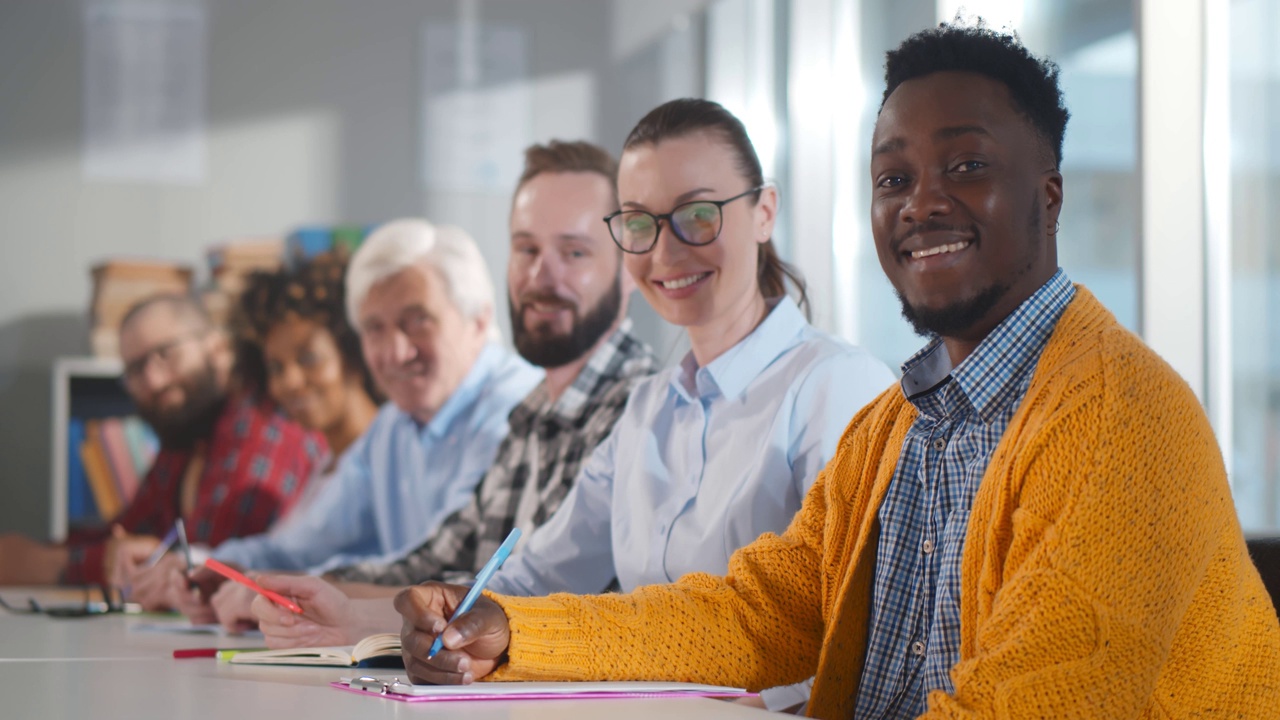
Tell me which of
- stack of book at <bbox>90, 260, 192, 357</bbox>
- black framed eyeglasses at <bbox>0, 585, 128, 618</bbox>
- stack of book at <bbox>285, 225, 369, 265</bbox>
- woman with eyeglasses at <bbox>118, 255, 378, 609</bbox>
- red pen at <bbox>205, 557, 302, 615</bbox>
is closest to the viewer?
red pen at <bbox>205, 557, 302, 615</bbox>

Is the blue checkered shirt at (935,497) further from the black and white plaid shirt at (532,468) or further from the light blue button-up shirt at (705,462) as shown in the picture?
the black and white plaid shirt at (532,468)

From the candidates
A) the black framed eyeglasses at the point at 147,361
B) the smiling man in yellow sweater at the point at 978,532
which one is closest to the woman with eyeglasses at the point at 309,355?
the black framed eyeglasses at the point at 147,361

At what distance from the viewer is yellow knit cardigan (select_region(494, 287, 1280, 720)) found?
3.33 feet

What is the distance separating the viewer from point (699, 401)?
2051 millimetres

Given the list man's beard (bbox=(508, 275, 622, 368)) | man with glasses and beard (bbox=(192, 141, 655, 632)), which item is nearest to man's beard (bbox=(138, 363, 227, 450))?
man with glasses and beard (bbox=(192, 141, 655, 632))

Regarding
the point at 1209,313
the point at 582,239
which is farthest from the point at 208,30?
the point at 1209,313

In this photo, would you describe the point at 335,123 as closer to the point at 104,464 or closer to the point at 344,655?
the point at 104,464

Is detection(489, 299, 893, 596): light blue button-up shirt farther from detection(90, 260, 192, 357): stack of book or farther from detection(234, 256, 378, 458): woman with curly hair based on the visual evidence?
detection(90, 260, 192, 357): stack of book

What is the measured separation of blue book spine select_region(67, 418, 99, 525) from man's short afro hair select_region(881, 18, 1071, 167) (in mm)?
4043

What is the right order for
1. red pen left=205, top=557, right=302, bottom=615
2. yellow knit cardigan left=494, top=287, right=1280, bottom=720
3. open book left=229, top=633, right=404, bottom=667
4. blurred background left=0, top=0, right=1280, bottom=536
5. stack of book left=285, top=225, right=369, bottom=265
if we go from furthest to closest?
stack of book left=285, top=225, right=369, bottom=265 → blurred background left=0, top=0, right=1280, bottom=536 → red pen left=205, top=557, right=302, bottom=615 → open book left=229, top=633, right=404, bottom=667 → yellow knit cardigan left=494, top=287, right=1280, bottom=720

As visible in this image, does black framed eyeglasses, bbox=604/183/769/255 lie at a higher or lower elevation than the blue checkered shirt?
higher

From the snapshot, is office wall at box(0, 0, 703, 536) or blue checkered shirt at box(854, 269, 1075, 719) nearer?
blue checkered shirt at box(854, 269, 1075, 719)

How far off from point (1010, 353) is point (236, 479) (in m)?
3.64

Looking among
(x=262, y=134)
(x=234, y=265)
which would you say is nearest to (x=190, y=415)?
(x=234, y=265)
